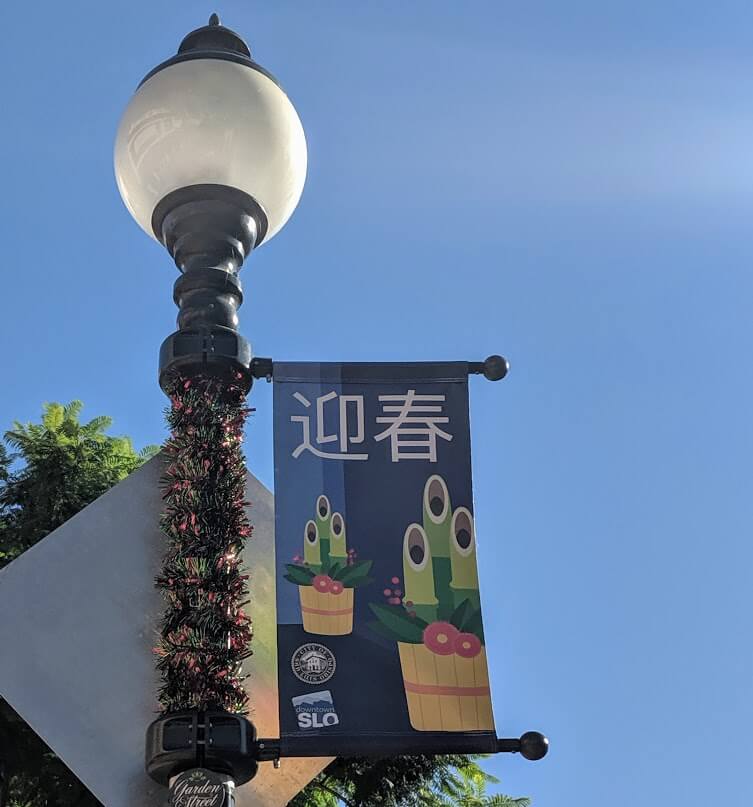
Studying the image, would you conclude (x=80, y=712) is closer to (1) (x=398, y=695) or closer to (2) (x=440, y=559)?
(1) (x=398, y=695)

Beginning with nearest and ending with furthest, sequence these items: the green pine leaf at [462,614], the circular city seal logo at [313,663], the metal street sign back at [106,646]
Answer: the metal street sign back at [106,646] < the circular city seal logo at [313,663] < the green pine leaf at [462,614]

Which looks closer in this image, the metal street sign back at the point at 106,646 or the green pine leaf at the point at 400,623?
the metal street sign back at the point at 106,646

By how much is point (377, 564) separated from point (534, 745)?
93 cm

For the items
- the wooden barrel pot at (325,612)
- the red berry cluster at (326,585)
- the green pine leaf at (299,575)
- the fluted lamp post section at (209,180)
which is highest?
the fluted lamp post section at (209,180)

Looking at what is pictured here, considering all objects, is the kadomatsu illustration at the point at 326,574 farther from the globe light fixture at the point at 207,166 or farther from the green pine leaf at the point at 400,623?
the globe light fixture at the point at 207,166

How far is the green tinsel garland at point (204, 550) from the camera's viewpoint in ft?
14.7

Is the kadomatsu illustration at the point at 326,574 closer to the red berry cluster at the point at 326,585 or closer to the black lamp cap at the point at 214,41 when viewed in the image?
the red berry cluster at the point at 326,585

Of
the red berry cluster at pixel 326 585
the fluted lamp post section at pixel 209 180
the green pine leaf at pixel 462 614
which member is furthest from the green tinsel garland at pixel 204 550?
the green pine leaf at pixel 462 614

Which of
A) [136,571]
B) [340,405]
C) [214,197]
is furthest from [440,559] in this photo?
[214,197]

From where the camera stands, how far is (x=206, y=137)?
213 inches

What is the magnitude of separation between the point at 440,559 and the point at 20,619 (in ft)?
5.47

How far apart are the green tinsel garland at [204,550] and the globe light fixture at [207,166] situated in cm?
44

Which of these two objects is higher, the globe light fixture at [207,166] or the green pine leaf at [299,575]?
the globe light fixture at [207,166]

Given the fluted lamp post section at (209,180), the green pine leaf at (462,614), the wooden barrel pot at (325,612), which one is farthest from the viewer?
the fluted lamp post section at (209,180)
